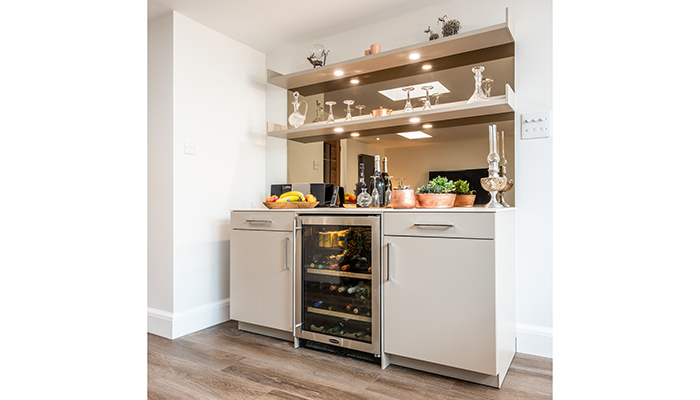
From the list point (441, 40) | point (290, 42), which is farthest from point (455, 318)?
point (290, 42)

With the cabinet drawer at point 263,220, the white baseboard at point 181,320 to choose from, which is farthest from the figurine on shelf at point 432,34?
the white baseboard at point 181,320

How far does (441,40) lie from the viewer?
7.13 ft

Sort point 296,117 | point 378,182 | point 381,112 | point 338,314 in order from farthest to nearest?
1. point 296,117
2. point 381,112
3. point 378,182
4. point 338,314

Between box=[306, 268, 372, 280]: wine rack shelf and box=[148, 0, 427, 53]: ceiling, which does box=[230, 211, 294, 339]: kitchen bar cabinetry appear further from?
box=[148, 0, 427, 53]: ceiling

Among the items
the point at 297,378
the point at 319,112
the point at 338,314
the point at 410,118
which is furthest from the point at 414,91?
the point at 297,378

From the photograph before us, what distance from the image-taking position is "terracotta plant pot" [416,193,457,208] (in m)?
2.01

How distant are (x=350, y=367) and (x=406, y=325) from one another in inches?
14.9

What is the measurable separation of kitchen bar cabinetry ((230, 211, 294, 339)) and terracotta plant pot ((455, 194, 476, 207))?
998mm

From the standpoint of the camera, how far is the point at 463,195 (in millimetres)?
2160

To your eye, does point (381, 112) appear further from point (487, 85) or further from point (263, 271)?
point (263, 271)

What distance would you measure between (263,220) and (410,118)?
1141 mm
